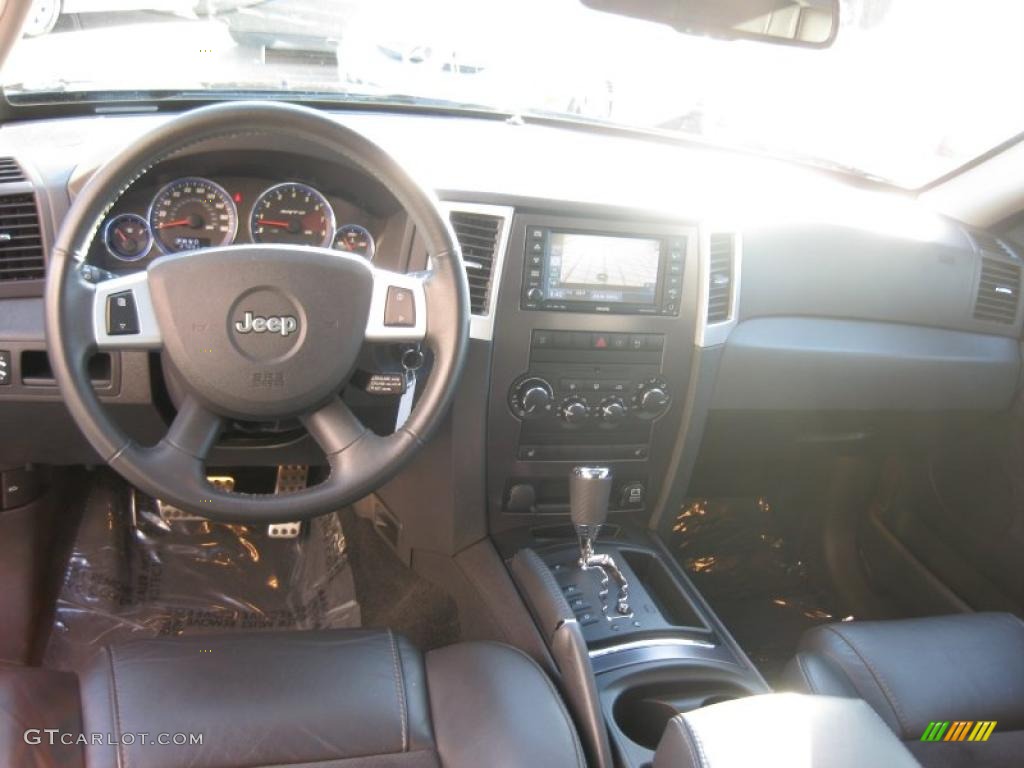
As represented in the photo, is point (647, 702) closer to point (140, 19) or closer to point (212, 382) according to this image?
point (212, 382)

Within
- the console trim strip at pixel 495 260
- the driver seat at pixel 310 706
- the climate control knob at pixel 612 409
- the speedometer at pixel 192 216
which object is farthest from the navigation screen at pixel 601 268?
the driver seat at pixel 310 706

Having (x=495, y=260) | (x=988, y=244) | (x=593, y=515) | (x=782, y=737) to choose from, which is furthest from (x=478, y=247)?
(x=988, y=244)

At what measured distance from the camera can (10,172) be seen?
168cm

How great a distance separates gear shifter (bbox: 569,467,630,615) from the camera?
74.2 inches

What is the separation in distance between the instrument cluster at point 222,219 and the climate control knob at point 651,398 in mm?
708

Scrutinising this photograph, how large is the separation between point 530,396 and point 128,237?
0.85 meters

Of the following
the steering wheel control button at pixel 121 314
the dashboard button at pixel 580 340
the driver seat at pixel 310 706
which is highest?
the steering wheel control button at pixel 121 314

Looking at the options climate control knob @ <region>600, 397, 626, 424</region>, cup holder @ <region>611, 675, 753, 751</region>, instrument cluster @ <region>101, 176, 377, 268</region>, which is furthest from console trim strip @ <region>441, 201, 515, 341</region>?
cup holder @ <region>611, 675, 753, 751</region>

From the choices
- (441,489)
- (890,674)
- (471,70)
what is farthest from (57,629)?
(890,674)

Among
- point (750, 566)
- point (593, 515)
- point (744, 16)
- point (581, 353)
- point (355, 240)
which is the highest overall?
point (744, 16)

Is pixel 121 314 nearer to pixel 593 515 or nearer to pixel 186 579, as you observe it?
pixel 593 515

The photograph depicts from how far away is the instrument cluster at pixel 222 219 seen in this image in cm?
169

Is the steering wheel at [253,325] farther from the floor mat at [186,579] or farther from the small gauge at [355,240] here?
the floor mat at [186,579]

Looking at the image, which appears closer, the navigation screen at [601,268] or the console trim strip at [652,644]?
the console trim strip at [652,644]
